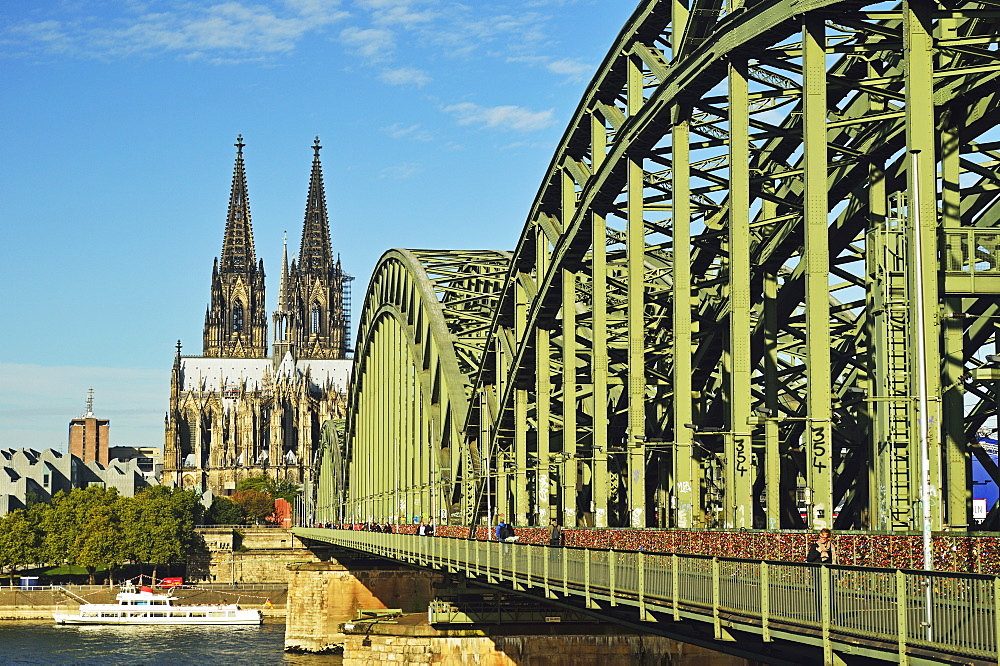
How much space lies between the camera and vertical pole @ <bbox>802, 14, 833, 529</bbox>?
22.9 metres

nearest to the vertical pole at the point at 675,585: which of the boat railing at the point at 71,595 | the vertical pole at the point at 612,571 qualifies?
the vertical pole at the point at 612,571

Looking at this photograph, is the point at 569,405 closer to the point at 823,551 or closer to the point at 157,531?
the point at 823,551

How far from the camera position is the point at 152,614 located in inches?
5182

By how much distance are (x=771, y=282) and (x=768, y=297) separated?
53 centimetres

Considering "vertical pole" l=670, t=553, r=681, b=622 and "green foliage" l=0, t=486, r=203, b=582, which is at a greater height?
"vertical pole" l=670, t=553, r=681, b=622

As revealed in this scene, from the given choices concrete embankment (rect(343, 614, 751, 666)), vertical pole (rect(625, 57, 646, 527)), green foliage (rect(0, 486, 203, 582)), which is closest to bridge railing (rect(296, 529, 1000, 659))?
vertical pole (rect(625, 57, 646, 527))

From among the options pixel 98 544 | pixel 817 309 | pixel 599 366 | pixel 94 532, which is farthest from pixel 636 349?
pixel 94 532

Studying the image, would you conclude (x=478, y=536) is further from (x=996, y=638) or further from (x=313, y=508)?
(x=313, y=508)

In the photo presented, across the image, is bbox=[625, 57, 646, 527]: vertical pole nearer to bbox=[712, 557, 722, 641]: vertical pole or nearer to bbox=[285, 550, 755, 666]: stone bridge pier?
bbox=[285, 550, 755, 666]: stone bridge pier

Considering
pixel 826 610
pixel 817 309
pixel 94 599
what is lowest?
pixel 94 599

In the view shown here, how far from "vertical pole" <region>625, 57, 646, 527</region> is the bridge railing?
8.55 ft

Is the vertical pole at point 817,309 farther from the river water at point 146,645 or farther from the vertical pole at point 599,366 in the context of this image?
the river water at point 146,645

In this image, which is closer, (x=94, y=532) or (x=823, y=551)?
(x=823, y=551)

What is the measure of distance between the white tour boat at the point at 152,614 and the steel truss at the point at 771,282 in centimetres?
7992
